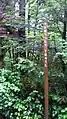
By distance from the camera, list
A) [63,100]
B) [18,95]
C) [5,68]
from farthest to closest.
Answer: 1. [5,68]
2. [18,95]
3. [63,100]

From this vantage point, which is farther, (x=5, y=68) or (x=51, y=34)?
(x=5, y=68)

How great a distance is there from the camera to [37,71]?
144 inches

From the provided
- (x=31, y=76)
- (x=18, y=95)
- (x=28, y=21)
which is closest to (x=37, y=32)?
(x=28, y=21)

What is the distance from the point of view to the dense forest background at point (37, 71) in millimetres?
3652

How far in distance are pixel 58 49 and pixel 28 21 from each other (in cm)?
85

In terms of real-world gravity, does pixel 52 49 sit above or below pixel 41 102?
above

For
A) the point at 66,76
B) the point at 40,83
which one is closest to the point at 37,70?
the point at 40,83

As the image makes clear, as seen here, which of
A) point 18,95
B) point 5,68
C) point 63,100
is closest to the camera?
point 63,100

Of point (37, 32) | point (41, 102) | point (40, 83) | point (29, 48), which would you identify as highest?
point (37, 32)

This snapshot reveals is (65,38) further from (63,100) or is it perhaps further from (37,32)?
(63,100)

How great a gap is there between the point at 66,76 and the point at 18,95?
0.94 metres

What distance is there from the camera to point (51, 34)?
3.73m

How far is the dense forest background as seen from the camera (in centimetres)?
365

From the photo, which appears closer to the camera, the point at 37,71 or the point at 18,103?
the point at 37,71
